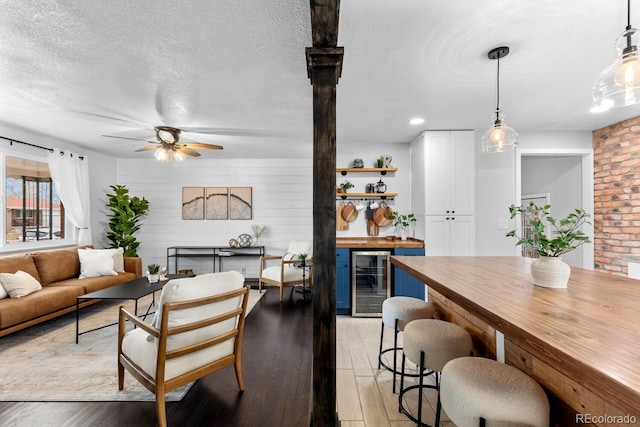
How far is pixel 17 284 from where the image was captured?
300 cm

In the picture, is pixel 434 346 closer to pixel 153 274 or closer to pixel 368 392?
pixel 368 392

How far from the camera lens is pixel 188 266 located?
5445mm

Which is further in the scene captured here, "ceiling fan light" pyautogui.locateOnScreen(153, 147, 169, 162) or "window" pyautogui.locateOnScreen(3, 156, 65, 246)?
"window" pyautogui.locateOnScreen(3, 156, 65, 246)

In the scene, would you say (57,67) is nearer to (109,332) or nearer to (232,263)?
(109,332)

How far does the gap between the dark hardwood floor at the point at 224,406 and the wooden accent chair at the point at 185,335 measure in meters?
0.24

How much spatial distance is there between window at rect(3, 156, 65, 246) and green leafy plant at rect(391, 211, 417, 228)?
208 inches

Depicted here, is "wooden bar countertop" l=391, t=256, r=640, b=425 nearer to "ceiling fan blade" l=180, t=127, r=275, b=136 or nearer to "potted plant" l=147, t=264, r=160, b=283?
"ceiling fan blade" l=180, t=127, r=275, b=136

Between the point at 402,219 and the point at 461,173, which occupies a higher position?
the point at 461,173

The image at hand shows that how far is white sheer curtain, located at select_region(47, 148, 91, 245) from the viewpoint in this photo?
4.21 meters

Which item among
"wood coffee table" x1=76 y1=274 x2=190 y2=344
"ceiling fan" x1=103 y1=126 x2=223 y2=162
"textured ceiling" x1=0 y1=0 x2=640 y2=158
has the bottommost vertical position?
"wood coffee table" x1=76 y1=274 x2=190 y2=344

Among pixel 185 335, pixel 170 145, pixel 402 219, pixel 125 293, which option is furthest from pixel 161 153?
pixel 402 219

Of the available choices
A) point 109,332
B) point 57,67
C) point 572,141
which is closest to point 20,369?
point 109,332

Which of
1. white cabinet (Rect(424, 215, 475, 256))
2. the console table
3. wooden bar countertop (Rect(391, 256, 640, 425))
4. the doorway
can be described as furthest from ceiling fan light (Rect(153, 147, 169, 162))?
the doorway

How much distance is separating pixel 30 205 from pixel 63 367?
2927mm
